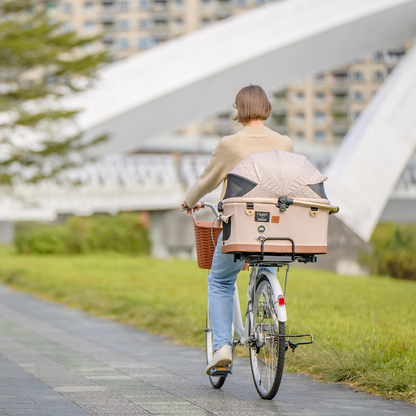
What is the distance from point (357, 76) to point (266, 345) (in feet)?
311

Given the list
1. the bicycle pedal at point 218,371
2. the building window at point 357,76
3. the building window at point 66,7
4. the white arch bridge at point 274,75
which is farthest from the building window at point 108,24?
the bicycle pedal at point 218,371

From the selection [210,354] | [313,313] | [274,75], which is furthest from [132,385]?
[274,75]

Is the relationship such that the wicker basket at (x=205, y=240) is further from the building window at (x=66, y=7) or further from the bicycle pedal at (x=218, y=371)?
the building window at (x=66, y=7)

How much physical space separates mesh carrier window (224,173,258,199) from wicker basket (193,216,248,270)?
1.23 feet

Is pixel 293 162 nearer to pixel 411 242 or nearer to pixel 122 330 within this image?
pixel 122 330

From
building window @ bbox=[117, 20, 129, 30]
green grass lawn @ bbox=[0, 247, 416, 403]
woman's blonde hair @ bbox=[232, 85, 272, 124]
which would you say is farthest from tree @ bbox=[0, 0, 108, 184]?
building window @ bbox=[117, 20, 129, 30]

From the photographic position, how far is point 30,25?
15.3 meters

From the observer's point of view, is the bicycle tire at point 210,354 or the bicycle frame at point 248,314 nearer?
the bicycle frame at point 248,314

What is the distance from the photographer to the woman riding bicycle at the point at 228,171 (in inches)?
152

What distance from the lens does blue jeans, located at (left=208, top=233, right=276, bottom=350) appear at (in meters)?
4.02

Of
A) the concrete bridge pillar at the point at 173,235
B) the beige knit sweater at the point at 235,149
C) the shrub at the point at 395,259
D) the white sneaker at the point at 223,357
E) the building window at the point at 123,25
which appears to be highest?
the building window at the point at 123,25

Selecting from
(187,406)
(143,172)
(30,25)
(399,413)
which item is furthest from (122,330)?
(143,172)

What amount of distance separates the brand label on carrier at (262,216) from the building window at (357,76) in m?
94.2

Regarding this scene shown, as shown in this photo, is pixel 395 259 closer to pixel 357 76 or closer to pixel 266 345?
pixel 266 345
